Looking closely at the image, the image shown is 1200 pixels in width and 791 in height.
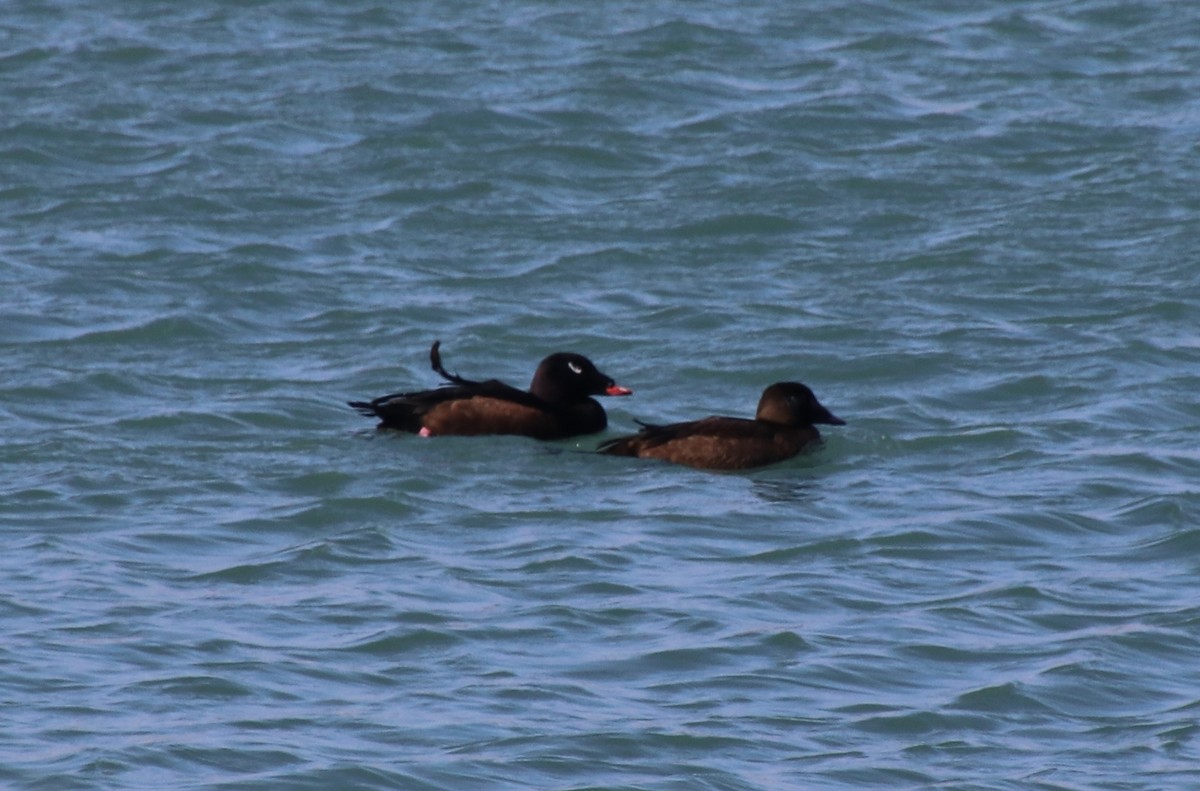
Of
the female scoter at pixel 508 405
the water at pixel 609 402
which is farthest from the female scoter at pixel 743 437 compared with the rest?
the female scoter at pixel 508 405

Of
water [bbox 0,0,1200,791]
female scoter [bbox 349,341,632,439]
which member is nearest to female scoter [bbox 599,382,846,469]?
water [bbox 0,0,1200,791]

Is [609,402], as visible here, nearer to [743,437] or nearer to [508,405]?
[508,405]

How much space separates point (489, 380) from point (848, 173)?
Result: 5701mm

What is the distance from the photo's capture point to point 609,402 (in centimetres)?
1350

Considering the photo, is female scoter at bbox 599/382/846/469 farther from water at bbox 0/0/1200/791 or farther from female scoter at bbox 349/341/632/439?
female scoter at bbox 349/341/632/439

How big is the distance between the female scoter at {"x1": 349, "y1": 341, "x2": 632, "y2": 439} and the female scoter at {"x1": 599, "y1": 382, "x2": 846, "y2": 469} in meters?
0.42

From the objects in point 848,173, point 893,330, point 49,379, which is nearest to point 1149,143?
point 848,173

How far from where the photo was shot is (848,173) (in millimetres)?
17562

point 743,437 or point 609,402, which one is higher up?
point 743,437

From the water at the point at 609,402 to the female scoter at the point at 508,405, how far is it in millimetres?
152

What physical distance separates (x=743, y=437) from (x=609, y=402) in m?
1.94

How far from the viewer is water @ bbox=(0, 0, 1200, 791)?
26.2ft

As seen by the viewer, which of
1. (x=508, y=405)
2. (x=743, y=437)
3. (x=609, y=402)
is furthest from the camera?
(x=609, y=402)

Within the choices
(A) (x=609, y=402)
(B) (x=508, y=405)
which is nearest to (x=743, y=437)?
(B) (x=508, y=405)
